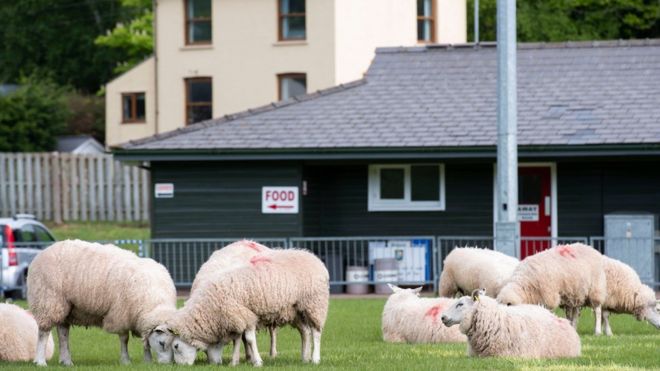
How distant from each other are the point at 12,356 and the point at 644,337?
782 cm

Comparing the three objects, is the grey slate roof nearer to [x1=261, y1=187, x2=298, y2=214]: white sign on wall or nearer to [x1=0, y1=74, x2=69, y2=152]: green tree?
[x1=261, y1=187, x2=298, y2=214]: white sign on wall

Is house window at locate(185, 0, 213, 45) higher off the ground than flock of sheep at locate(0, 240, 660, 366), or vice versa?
house window at locate(185, 0, 213, 45)

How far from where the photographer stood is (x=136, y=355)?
18.0 metres

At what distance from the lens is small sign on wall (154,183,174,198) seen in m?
30.8

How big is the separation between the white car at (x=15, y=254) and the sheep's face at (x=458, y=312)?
1384 cm

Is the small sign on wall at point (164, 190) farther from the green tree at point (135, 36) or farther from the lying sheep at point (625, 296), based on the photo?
the green tree at point (135, 36)

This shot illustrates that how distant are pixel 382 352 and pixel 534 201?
45.7 ft

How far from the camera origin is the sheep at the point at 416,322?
19016mm

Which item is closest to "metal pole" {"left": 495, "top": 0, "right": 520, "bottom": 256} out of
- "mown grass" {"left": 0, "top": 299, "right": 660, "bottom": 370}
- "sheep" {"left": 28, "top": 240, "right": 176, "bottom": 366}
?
"mown grass" {"left": 0, "top": 299, "right": 660, "bottom": 370}

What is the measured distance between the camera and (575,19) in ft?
182

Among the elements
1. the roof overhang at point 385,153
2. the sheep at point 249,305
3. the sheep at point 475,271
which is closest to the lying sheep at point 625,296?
the sheep at point 475,271

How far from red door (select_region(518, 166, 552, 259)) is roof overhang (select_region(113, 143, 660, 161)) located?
1.45 m

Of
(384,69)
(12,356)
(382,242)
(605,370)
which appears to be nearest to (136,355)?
(12,356)

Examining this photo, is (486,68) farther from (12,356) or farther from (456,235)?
(12,356)
